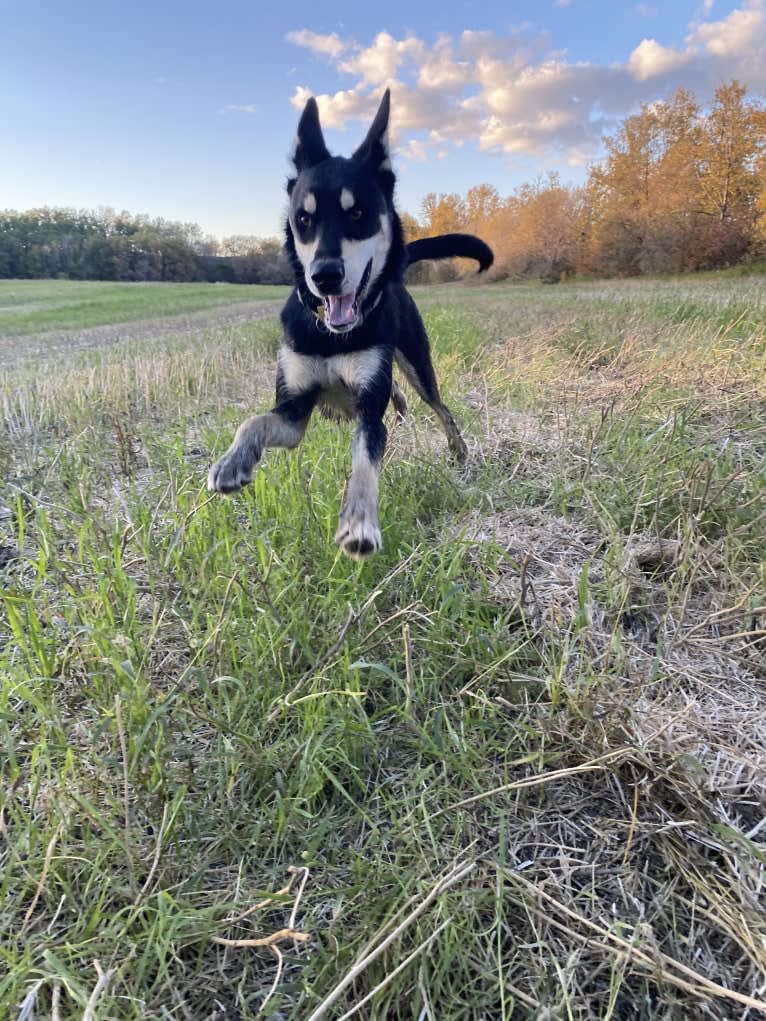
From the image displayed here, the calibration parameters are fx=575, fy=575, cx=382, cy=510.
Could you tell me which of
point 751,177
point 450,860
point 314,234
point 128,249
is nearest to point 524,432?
point 314,234

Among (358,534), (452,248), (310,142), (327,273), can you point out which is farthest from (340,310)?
(452,248)

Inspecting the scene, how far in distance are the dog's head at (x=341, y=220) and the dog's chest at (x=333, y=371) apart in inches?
6.2

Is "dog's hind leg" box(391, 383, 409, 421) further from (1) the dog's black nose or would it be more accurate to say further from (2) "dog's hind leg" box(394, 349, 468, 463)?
(1) the dog's black nose

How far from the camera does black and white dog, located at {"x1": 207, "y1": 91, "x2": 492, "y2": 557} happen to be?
2.57 meters

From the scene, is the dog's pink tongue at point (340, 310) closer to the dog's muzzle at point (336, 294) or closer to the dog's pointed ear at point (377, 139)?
the dog's muzzle at point (336, 294)

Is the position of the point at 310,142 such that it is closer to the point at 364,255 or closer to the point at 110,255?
the point at 364,255

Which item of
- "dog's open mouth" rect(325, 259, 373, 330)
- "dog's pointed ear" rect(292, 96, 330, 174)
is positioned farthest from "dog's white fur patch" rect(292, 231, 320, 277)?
"dog's pointed ear" rect(292, 96, 330, 174)

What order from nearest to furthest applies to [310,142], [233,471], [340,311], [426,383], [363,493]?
[363,493] → [233,471] → [340,311] → [310,142] → [426,383]

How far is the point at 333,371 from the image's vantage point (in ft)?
9.46

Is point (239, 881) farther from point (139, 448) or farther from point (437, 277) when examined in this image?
point (437, 277)

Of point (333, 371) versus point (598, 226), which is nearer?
point (333, 371)

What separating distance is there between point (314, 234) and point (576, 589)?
81.9 inches

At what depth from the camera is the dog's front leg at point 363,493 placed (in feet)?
6.44

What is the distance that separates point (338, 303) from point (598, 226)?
43596mm
